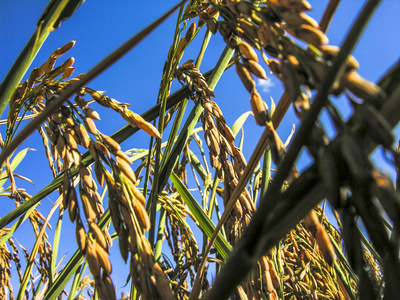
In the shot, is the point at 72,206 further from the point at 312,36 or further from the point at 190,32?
the point at 190,32

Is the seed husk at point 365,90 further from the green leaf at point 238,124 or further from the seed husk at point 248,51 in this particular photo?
the green leaf at point 238,124

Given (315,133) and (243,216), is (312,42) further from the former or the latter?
(243,216)

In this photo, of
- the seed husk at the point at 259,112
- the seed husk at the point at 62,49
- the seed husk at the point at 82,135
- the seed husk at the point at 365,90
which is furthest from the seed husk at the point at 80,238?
the seed husk at the point at 62,49

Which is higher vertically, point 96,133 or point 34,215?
point 34,215

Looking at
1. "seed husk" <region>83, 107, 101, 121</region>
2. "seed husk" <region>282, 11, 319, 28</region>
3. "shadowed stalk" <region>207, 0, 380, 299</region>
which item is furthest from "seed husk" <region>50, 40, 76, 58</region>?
"shadowed stalk" <region>207, 0, 380, 299</region>

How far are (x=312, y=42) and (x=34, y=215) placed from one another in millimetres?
1642

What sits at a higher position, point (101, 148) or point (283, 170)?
point (101, 148)

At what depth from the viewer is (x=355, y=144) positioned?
0.27 m

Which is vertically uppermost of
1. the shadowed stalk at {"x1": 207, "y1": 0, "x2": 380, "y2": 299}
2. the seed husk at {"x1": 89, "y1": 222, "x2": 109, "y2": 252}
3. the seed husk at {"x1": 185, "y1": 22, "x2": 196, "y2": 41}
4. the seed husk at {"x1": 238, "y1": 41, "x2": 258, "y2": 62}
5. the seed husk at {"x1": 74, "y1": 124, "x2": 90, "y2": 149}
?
the seed husk at {"x1": 185, "y1": 22, "x2": 196, "y2": 41}

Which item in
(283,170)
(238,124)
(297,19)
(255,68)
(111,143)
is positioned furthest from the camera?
(238,124)

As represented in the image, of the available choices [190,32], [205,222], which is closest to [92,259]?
[205,222]

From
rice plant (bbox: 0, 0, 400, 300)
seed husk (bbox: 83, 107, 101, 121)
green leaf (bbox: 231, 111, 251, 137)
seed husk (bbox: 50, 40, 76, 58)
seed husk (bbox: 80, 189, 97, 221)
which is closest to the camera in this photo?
rice plant (bbox: 0, 0, 400, 300)

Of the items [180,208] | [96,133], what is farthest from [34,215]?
[96,133]

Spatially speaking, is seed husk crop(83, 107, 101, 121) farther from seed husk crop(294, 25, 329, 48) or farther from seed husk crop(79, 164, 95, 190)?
seed husk crop(294, 25, 329, 48)
